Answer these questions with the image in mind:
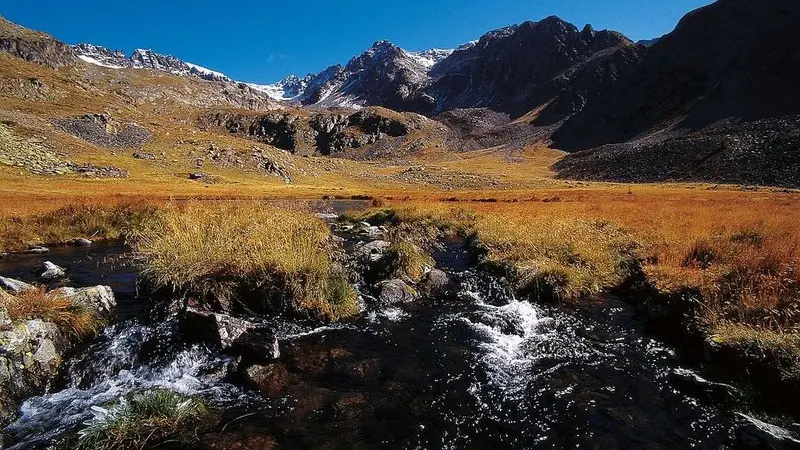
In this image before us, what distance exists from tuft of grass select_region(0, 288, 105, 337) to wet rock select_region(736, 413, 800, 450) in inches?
574

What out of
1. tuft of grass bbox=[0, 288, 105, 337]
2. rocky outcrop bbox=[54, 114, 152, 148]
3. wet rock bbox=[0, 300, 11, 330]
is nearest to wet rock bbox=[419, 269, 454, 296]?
tuft of grass bbox=[0, 288, 105, 337]

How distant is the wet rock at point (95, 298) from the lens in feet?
39.5

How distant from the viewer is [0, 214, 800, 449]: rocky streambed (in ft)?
26.5

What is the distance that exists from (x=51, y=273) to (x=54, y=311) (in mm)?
8538

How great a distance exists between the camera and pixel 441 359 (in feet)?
37.1

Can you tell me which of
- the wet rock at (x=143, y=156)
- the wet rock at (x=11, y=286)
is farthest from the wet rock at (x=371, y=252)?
the wet rock at (x=143, y=156)

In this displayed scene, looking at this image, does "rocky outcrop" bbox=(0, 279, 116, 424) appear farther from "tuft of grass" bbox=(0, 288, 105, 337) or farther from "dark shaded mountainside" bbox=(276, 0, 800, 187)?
"dark shaded mountainside" bbox=(276, 0, 800, 187)

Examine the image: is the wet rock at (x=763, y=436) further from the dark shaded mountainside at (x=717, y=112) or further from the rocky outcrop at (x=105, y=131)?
the rocky outcrop at (x=105, y=131)

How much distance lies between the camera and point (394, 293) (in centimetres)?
1580

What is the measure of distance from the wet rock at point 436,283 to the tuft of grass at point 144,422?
32.3 ft

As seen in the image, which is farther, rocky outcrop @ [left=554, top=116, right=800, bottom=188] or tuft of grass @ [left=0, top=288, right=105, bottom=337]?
rocky outcrop @ [left=554, top=116, right=800, bottom=188]

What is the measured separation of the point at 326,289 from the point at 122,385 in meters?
5.94

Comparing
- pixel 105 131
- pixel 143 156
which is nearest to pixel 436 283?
pixel 143 156

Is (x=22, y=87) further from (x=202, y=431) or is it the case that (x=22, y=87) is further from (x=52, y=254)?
(x=202, y=431)
